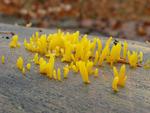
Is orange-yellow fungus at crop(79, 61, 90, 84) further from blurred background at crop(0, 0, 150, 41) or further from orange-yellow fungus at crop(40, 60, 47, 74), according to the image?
blurred background at crop(0, 0, 150, 41)

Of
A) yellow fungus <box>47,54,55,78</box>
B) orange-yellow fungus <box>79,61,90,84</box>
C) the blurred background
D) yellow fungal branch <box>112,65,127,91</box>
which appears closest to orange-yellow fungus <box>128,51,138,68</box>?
yellow fungal branch <box>112,65,127,91</box>

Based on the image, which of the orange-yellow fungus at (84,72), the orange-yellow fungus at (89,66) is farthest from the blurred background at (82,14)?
the orange-yellow fungus at (84,72)

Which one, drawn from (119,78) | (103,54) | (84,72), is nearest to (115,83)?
(119,78)

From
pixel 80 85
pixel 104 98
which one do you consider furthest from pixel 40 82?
pixel 104 98

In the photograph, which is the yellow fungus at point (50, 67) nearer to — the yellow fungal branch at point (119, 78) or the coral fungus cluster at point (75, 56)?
the coral fungus cluster at point (75, 56)

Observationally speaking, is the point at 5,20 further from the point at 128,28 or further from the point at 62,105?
the point at 62,105

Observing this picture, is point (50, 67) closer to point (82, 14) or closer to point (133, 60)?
point (133, 60)

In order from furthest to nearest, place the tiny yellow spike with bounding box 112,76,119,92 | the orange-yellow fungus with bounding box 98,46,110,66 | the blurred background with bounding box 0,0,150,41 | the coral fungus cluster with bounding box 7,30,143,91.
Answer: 1. the blurred background with bounding box 0,0,150,41
2. the orange-yellow fungus with bounding box 98,46,110,66
3. the coral fungus cluster with bounding box 7,30,143,91
4. the tiny yellow spike with bounding box 112,76,119,92

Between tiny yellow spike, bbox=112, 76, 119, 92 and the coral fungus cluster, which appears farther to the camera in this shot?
the coral fungus cluster
